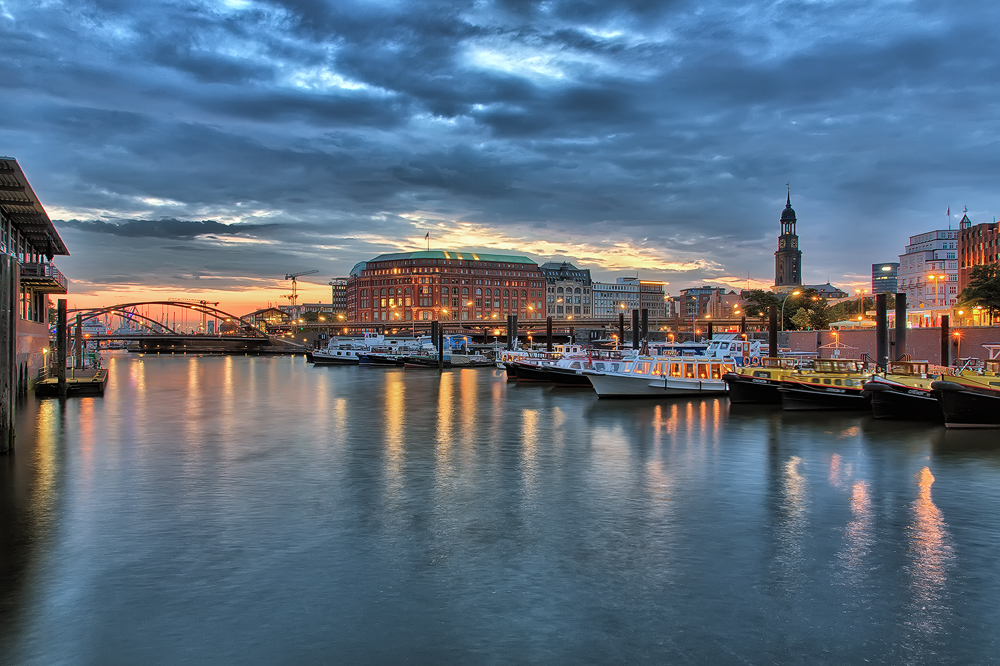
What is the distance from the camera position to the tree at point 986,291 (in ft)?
218

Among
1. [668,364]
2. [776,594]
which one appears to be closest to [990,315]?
[668,364]

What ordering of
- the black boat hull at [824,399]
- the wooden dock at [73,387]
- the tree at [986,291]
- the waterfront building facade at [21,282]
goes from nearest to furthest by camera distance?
1. the waterfront building facade at [21,282]
2. the black boat hull at [824,399]
3. the wooden dock at [73,387]
4. the tree at [986,291]

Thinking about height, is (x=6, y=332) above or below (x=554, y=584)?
above

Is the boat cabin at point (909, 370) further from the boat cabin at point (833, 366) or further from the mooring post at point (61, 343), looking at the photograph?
the mooring post at point (61, 343)

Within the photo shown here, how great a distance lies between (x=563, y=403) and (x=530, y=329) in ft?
383

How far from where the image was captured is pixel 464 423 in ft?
131

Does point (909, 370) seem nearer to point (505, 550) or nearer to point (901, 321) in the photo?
point (901, 321)

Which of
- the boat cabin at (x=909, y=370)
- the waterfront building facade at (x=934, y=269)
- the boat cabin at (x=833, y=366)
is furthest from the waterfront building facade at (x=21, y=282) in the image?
the waterfront building facade at (x=934, y=269)

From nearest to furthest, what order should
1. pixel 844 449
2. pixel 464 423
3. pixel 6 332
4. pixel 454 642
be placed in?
pixel 454 642 → pixel 6 332 → pixel 844 449 → pixel 464 423

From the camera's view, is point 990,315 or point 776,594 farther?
point 990,315

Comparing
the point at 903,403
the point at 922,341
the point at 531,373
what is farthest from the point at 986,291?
the point at 531,373

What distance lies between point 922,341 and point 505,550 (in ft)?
199

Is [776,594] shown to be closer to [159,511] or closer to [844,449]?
[159,511]

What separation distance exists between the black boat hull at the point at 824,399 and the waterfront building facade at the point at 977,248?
102m
